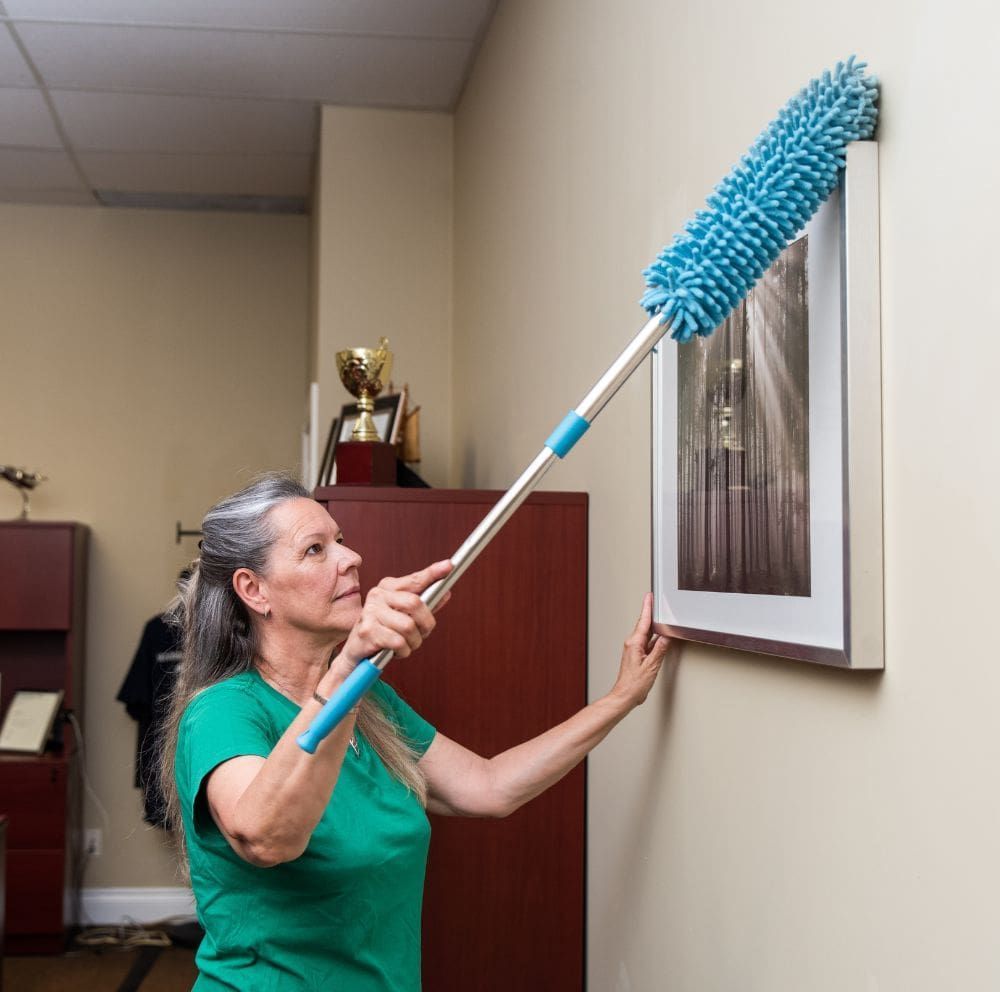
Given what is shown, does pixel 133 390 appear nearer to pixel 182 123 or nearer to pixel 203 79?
pixel 182 123

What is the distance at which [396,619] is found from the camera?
3.47 feet

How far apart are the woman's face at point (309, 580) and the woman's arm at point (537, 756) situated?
31cm

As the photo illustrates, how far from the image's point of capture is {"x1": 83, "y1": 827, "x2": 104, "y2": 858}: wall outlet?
484cm

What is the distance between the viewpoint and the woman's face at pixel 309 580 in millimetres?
1579

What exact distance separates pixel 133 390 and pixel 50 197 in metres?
0.83

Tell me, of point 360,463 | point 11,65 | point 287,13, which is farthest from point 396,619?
point 11,65

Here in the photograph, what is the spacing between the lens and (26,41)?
11.1 feet

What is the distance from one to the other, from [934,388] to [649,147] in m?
0.90

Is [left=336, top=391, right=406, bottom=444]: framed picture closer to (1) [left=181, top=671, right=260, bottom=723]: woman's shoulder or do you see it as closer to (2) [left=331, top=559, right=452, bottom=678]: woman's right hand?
(1) [left=181, top=671, right=260, bottom=723]: woman's shoulder

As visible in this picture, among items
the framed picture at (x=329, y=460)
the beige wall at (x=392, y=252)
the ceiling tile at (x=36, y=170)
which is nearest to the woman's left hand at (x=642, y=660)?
the framed picture at (x=329, y=460)

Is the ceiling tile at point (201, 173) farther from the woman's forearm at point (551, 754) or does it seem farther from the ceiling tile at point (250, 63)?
the woman's forearm at point (551, 754)

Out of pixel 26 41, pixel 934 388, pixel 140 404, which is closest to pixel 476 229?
pixel 26 41

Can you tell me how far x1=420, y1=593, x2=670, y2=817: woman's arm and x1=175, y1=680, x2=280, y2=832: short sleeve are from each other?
36 cm

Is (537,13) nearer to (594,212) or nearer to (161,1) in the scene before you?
(594,212)
